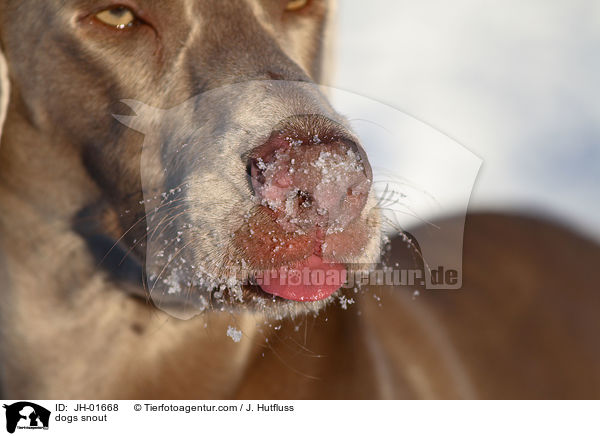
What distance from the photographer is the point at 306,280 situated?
1.30 meters

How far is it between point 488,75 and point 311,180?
5.05 m

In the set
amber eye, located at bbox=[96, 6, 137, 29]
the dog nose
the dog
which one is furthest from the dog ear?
the dog nose

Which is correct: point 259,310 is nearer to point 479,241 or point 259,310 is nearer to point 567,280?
point 479,241

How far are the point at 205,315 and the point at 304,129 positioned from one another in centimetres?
83

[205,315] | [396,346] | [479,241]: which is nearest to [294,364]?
[205,315]

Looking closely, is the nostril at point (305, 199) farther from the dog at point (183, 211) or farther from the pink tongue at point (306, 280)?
the pink tongue at point (306, 280)

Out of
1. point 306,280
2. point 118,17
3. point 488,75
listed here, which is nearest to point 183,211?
point 306,280
